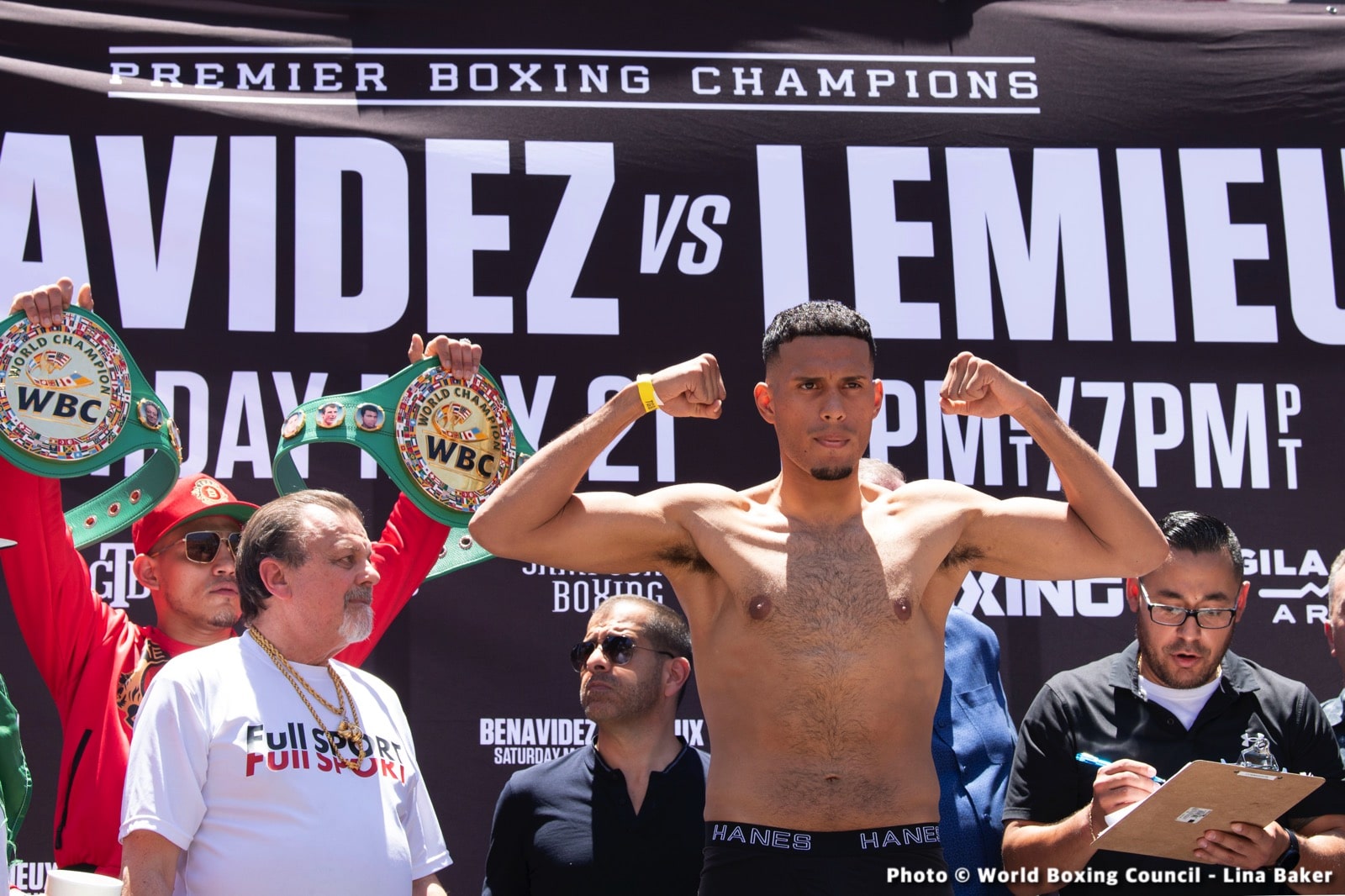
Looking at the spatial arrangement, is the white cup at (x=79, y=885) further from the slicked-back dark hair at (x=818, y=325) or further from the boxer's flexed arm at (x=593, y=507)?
the slicked-back dark hair at (x=818, y=325)

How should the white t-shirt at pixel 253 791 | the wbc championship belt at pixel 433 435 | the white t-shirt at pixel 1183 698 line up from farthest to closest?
1. the wbc championship belt at pixel 433 435
2. the white t-shirt at pixel 1183 698
3. the white t-shirt at pixel 253 791

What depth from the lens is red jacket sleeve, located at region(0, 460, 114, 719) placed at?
310cm

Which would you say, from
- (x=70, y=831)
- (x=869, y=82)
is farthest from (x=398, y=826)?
(x=869, y=82)

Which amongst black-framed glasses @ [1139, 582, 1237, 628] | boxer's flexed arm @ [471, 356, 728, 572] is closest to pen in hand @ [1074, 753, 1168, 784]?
black-framed glasses @ [1139, 582, 1237, 628]

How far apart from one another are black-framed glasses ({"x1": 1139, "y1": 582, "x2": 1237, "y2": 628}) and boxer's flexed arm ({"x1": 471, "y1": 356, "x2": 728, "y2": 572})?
3.89ft

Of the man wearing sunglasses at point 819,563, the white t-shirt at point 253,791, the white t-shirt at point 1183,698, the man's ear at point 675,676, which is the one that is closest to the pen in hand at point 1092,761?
the white t-shirt at point 1183,698

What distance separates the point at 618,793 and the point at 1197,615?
1.37m

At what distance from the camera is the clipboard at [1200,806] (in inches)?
106

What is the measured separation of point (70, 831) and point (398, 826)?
792mm

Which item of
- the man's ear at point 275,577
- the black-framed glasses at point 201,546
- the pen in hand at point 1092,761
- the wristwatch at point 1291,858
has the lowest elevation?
the wristwatch at point 1291,858

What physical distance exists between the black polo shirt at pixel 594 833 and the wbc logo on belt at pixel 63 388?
4.10 ft

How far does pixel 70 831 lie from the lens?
3031 millimetres

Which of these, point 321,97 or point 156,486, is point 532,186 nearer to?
point 321,97

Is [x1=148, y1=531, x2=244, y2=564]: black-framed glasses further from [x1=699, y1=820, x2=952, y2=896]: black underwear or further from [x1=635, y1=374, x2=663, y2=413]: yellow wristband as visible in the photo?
[x1=699, y1=820, x2=952, y2=896]: black underwear
